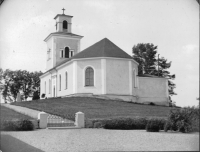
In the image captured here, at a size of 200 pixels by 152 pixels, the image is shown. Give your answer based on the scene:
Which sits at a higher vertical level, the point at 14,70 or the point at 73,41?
the point at 73,41

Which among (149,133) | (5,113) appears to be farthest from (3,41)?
(149,133)

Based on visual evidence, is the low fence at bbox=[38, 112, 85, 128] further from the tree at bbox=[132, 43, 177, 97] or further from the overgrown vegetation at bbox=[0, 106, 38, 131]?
the tree at bbox=[132, 43, 177, 97]

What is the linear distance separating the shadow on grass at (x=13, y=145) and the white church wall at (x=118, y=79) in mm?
1099

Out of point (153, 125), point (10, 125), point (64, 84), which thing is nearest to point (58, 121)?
point (10, 125)

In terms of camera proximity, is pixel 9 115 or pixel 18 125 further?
pixel 9 115

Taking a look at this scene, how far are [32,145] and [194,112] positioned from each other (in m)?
1.82

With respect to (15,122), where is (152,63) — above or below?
above

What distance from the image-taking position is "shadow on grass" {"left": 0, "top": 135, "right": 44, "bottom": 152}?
3100 mm

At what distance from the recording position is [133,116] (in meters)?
2.75

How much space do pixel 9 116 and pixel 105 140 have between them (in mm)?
1306

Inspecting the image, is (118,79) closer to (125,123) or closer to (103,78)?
(103,78)

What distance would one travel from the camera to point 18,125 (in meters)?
3.12

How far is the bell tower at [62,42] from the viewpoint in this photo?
3041 millimetres

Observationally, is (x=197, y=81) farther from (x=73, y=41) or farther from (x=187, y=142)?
(x=73, y=41)
